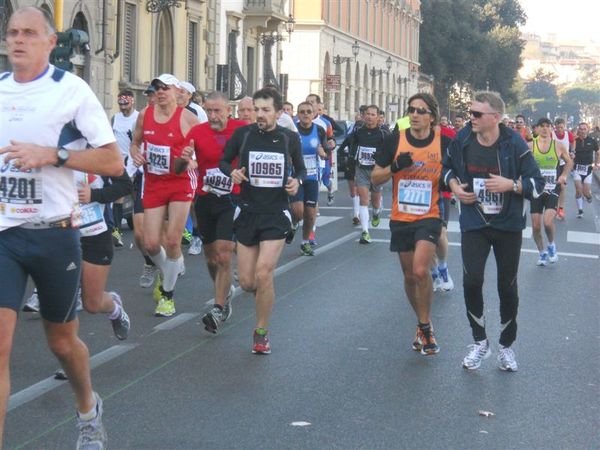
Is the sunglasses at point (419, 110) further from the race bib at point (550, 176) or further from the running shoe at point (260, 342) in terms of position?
the race bib at point (550, 176)

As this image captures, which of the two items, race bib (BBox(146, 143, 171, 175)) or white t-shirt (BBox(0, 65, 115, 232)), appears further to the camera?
race bib (BBox(146, 143, 171, 175))

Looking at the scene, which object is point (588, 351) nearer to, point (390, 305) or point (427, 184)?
point (427, 184)

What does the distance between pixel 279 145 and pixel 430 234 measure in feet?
4.15

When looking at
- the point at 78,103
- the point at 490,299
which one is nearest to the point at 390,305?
the point at 490,299

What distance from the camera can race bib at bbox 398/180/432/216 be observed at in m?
9.12

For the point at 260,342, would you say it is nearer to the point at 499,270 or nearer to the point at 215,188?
the point at 499,270

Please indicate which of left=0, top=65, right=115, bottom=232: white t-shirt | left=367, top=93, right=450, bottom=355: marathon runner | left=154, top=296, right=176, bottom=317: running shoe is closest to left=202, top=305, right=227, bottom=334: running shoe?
left=154, top=296, right=176, bottom=317: running shoe

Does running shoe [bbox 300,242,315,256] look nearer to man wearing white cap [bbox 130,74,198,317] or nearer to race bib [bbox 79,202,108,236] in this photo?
man wearing white cap [bbox 130,74,198,317]

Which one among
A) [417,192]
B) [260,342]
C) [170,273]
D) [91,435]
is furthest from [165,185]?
Result: [91,435]

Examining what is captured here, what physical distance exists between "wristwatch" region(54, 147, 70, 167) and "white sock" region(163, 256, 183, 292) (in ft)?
17.3

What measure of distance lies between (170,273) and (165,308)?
29 cm

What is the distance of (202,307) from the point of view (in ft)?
36.4

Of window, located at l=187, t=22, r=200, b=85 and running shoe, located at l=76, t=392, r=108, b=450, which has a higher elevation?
window, located at l=187, t=22, r=200, b=85

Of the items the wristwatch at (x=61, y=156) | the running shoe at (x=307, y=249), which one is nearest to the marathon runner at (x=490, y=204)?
the wristwatch at (x=61, y=156)
